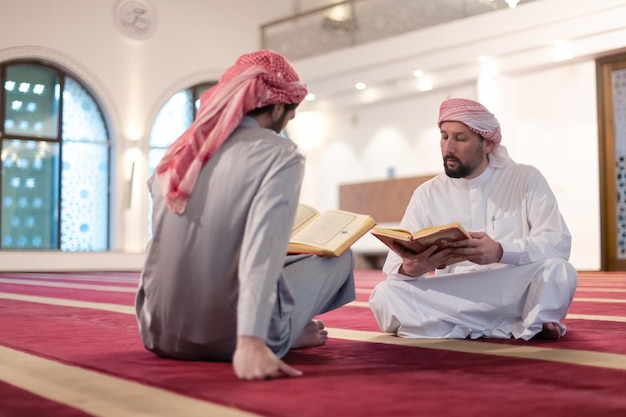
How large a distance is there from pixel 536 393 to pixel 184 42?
1170 centimetres

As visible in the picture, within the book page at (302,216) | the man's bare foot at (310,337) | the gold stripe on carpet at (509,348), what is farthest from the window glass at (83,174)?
the man's bare foot at (310,337)

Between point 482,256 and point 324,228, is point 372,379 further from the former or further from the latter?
point 482,256

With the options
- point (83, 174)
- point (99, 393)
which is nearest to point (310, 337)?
point (99, 393)

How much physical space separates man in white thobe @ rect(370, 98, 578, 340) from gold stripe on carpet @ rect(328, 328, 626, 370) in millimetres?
101

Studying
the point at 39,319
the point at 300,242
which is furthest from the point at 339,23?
the point at 300,242

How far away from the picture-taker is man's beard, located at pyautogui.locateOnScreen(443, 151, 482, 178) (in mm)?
3045

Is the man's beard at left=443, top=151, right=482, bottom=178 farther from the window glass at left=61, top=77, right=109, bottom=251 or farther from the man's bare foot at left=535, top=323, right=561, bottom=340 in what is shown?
the window glass at left=61, top=77, right=109, bottom=251

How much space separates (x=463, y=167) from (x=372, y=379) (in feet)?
4.30

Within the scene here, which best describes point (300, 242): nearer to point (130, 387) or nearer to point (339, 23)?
point (130, 387)

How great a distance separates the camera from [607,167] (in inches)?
376

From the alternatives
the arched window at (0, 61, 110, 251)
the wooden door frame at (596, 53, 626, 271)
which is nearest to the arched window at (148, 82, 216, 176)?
the arched window at (0, 61, 110, 251)

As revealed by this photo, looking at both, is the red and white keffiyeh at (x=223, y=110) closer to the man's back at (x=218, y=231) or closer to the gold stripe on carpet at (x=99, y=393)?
the man's back at (x=218, y=231)

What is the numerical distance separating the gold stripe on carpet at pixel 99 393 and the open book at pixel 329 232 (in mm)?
624

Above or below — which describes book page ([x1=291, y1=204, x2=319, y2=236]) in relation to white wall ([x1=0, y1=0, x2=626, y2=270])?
below
